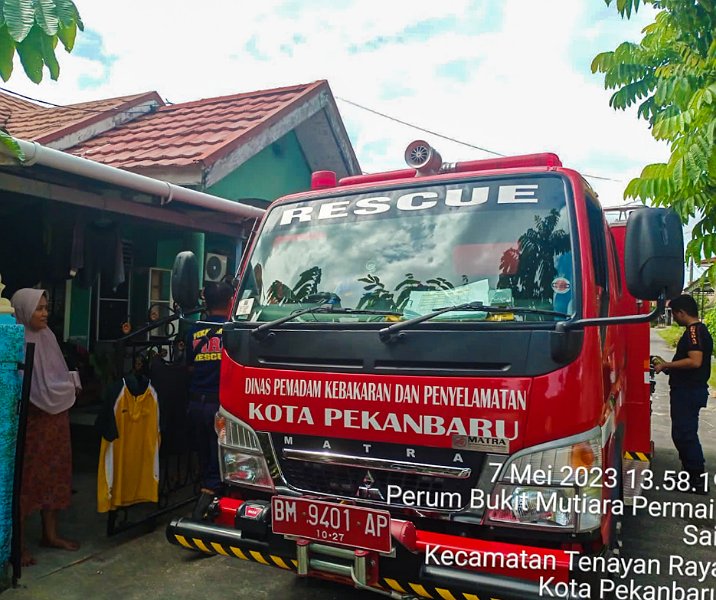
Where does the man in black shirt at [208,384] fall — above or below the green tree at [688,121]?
below

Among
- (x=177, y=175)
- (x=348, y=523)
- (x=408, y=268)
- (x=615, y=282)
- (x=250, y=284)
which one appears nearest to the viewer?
(x=348, y=523)

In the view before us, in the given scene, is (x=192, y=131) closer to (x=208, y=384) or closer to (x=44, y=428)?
(x=208, y=384)

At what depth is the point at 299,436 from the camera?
281cm

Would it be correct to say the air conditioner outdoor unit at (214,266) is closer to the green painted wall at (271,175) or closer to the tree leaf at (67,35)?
the green painted wall at (271,175)

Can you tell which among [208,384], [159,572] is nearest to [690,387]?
[208,384]

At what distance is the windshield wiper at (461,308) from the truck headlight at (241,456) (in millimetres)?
859

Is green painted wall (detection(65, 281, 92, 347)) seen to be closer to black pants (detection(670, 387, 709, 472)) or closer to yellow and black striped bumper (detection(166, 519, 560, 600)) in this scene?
yellow and black striped bumper (detection(166, 519, 560, 600))

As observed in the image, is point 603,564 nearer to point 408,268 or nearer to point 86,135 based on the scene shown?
point 408,268

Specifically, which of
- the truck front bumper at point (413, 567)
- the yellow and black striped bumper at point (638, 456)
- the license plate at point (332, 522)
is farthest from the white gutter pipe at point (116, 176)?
the yellow and black striped bumper at point (638, 456)

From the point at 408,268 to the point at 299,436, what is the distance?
37.4 inches

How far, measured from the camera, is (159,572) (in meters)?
3.68

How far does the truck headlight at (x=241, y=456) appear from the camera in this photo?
291cm

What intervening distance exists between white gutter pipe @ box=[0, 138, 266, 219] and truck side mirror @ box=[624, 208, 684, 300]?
11.3 feet

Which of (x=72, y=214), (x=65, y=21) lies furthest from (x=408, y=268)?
(x=72, y=214)
